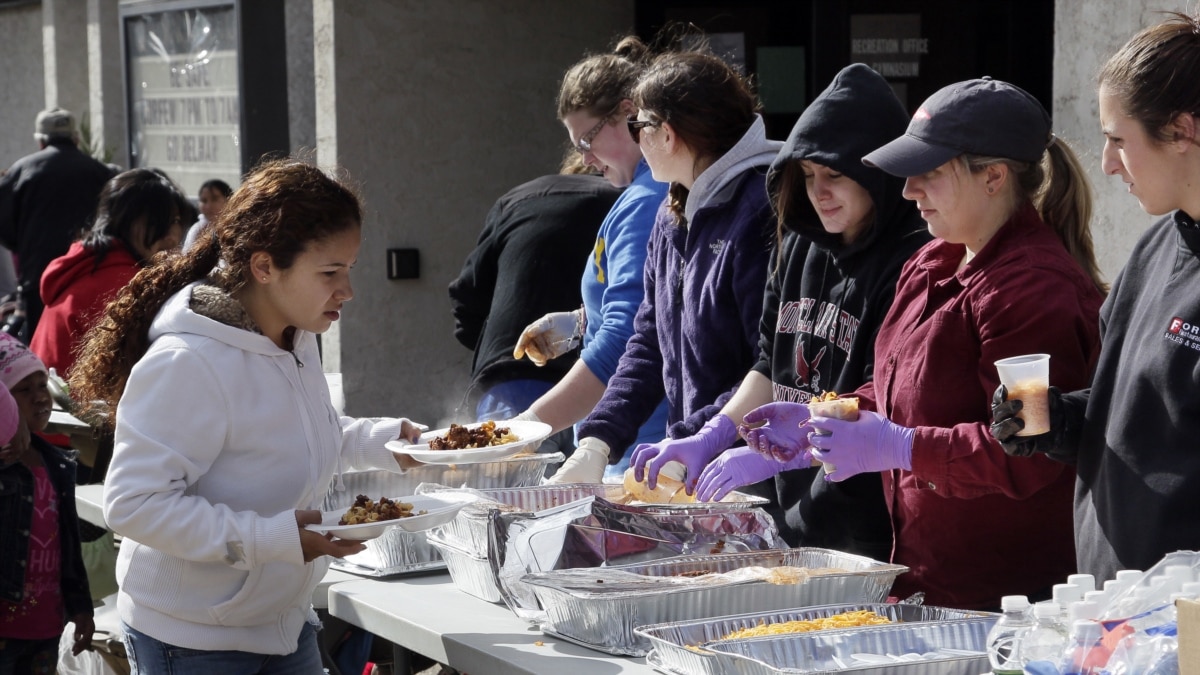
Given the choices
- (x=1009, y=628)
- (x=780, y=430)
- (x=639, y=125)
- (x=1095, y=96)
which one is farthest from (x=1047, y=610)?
(x=1095, y=96)

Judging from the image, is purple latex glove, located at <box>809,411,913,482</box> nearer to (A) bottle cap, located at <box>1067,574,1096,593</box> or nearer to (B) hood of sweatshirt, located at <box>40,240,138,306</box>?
(A) bottle cap, located at <box>1067,574,1096,593</box>

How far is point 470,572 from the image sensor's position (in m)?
2.61

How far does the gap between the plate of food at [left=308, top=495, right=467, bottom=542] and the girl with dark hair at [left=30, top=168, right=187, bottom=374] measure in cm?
278

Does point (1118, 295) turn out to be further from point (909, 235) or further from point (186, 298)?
point (186, 298)

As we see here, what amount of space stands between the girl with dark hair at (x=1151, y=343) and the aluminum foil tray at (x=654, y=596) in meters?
0.39

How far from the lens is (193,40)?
28.5ft

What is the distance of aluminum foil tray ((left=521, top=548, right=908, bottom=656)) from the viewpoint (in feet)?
7.18

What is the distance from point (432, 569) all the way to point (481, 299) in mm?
1630

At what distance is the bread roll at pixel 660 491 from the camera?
275 centimetres

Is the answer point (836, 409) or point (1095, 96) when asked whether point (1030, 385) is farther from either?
point (1095, 96)

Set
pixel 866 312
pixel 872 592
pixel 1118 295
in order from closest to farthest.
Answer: pixel 1118 295 → pixel 872 592 → pixel 866 312

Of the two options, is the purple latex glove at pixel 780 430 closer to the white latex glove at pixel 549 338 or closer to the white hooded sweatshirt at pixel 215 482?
the white hooded sweatshirt at pixel 215 482

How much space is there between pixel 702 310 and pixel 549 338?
73 centimetres

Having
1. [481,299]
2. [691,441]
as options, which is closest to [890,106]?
[691,441]
